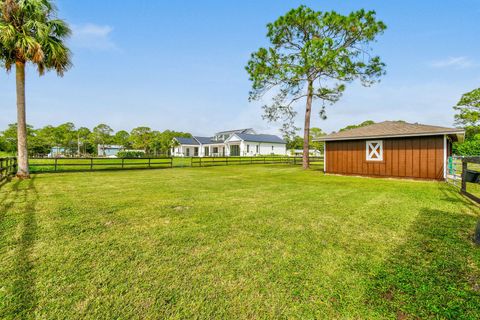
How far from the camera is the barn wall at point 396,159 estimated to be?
10.2 metres

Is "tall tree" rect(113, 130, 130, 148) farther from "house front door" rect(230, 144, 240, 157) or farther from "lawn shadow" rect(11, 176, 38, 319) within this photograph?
"lawn shadow" rect(11, 176, 38, 319)

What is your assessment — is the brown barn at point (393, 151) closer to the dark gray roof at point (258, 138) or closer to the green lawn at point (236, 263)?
Result: the green lawn at point (236, 263)

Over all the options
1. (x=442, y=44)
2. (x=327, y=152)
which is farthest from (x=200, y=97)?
(x=442, y=44)

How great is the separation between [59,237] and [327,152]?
43.8 ft

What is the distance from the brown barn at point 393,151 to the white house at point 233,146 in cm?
2430

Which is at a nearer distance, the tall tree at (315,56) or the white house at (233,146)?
the tall tree at (315,56)

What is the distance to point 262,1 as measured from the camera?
1249 cm

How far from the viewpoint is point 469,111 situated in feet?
97.8

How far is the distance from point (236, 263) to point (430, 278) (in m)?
1.98

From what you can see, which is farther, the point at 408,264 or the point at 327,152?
the point at 327,152

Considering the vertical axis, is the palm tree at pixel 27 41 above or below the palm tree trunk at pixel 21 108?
above

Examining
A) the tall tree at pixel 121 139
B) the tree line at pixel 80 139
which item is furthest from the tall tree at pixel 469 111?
the tall tree at pixel 121 139

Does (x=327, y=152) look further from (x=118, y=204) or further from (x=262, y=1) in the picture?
(x=118, y=204)

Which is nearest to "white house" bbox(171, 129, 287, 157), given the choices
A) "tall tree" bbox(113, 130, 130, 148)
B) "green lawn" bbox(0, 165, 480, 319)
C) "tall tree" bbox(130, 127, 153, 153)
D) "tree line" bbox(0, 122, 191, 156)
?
"tree line" bbox(0, 122, 191, 156)
